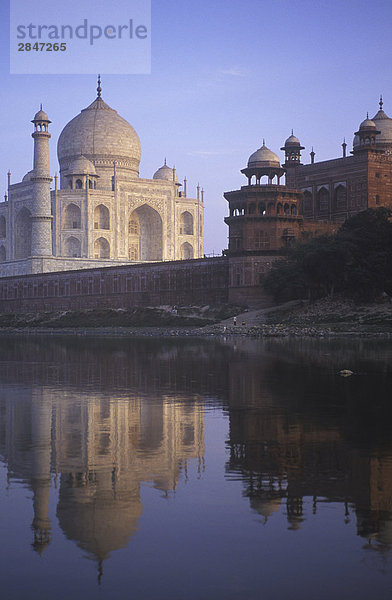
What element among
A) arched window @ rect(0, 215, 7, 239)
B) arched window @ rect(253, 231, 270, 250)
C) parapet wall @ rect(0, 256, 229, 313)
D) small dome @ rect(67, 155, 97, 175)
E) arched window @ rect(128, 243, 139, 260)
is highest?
small dome @ rect(67, 155, 97, 175)

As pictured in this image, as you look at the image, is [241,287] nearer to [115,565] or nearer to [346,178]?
[346,178]

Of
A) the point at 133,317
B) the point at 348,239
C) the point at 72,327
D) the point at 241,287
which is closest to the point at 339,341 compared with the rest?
the point at 348,239

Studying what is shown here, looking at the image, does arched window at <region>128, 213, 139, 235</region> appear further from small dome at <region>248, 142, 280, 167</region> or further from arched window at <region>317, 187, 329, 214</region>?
small dome at <region>248, 142, 280, 167</region>

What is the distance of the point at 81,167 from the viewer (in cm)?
6744

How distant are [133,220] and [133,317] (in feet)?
82.8

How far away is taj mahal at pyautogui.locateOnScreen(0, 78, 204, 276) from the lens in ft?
215

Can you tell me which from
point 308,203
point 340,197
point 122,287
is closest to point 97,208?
point 122,287

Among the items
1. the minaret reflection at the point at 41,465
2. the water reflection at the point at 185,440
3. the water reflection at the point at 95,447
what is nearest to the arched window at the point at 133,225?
the water reflection at the point at 185,440

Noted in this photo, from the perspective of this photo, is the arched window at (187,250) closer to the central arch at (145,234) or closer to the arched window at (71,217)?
the central arch at (145,234)

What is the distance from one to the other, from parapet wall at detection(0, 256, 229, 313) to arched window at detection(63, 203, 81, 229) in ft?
23.3

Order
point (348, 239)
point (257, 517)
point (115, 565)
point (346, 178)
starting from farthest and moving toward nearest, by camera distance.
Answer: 1. point (346, 178)
2. point (348, 239)
3. point (257, 517)
4. point (115, 565)

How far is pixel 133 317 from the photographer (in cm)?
4928

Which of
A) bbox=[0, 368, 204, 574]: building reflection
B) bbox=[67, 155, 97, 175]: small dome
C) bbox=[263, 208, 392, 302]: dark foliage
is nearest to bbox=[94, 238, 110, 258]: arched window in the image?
bbox=[67, 155, 97, 175]: small dome

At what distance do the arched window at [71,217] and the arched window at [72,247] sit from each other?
1.03 metres
